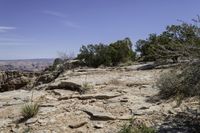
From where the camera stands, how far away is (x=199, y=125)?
6.44 metres

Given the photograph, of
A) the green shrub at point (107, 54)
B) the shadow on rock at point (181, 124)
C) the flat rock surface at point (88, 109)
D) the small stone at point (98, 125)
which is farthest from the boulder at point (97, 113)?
the green shrub at point (107, 54)

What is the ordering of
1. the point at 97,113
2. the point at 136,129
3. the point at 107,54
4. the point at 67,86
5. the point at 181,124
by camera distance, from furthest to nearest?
1. the point at 107,54
2. the point at 67,86
3. the point at 97,113
4. the point at 181,124
5. the point at 136,129

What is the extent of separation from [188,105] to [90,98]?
9.14 feet

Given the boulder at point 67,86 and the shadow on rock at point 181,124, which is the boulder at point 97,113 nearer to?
the shadow on rock at point 181,124

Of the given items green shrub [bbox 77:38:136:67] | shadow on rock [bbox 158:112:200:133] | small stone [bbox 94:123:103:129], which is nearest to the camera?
shadow on rock [bbox 158:112:200:133]

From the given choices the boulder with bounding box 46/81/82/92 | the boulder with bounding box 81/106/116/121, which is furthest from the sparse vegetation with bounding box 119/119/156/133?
the boulder with bounding box 46/81/82/92

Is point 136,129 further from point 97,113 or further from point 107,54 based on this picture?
point 107,54

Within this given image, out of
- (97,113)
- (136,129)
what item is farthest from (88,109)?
(136,129)

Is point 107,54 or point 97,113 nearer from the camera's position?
point 97,113

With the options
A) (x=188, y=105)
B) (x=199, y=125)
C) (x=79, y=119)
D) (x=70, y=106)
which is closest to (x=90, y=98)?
(x=70, y=106)

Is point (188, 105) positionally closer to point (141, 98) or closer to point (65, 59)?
point (141, 98)

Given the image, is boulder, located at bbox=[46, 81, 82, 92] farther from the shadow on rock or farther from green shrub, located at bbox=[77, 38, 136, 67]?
green shrub, located at bbox=[77, 38, 136, 67]

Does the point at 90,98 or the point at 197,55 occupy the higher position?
the point at 197,55

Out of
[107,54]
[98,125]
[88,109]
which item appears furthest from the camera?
[107,54]
